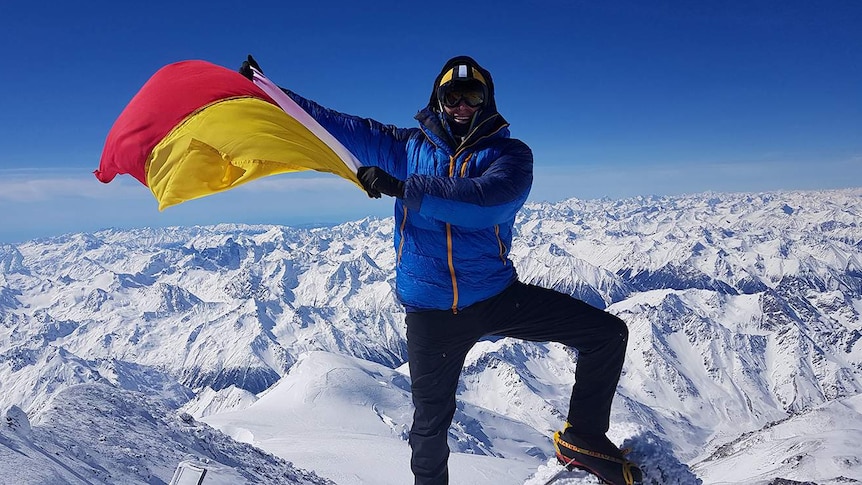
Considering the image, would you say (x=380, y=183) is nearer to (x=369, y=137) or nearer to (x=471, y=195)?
(x=471, y=195)

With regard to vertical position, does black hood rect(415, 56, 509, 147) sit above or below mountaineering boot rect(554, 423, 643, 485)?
above

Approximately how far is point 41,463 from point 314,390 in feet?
337

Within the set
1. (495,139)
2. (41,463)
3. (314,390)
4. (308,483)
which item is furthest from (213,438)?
(314,390)

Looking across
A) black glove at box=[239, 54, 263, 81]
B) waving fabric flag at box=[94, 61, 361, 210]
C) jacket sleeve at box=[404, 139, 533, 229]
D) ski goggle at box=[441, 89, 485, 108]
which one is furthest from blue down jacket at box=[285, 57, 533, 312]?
black glove at box=[239, 54, 263, 81]

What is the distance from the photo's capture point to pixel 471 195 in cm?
448

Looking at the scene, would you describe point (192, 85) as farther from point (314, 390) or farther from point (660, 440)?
point (314, 390)

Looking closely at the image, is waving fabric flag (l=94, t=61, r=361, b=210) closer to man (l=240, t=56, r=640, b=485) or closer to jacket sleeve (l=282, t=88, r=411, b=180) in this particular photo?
jacket sleeve (l=282, t=88, r=411, b=180)

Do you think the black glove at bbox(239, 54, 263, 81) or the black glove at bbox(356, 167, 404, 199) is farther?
the black glove at bbox(239, 54, 263, 81)

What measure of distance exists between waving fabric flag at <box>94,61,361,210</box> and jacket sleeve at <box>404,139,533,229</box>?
4.19 feet

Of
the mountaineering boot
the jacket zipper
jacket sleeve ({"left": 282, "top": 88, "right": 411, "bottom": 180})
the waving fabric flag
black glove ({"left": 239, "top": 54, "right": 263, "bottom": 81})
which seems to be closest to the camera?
the jacket zipper

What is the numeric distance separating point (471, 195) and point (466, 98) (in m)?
1.39

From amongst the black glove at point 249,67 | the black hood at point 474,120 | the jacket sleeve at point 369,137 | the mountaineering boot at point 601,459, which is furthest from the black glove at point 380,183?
the mountaineering boot at point 601,459

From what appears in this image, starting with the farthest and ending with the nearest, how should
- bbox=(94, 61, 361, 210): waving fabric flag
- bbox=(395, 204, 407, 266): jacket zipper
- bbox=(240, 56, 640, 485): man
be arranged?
bbox=(94, 61, 361, 210): waving fabric flag, bbox=(395, 204, 407, 266): jacket zipper, bbox=(240, 56, 640, 485): man

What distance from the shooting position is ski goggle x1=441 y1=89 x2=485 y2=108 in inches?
211
